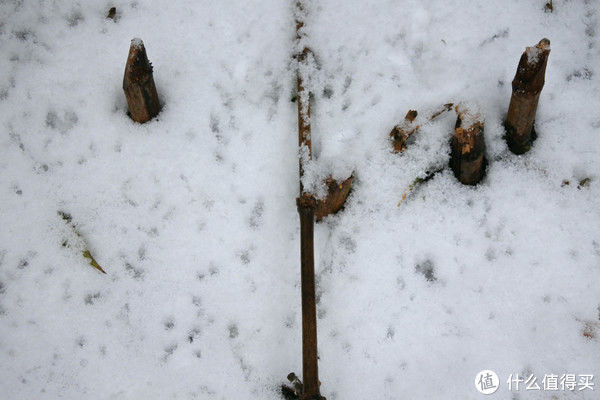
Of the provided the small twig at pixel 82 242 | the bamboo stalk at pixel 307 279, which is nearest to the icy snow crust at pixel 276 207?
the small twig at pixel 82 242

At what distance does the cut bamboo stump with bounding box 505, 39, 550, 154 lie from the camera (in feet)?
6.47

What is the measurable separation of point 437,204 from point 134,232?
1483mm

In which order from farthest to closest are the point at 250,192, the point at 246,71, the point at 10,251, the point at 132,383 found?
the point at 246,71, the point at 250,192, the point at 10,251, the point at 132,383

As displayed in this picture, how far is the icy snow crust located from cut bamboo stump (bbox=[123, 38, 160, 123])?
79 millimetres

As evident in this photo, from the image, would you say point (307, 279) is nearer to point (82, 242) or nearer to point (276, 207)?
point (276, 207)

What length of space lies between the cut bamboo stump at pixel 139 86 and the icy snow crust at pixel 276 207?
79 mm

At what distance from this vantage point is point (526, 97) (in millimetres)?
2123

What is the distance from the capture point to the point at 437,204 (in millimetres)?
2348

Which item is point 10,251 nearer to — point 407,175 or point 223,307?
point 223,307

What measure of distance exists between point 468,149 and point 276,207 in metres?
0.95

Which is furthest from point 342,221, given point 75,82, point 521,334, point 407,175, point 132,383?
point 75,82

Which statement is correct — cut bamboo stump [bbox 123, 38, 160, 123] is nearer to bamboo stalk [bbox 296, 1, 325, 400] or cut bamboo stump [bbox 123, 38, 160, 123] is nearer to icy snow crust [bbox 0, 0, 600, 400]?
icy snow crust [bbox 0, 0, 600, 400]

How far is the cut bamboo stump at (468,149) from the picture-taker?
7.10 ft

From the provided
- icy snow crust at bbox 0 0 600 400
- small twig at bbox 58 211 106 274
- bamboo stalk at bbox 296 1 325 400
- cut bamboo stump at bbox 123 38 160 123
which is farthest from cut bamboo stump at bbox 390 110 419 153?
small twig at bbox 58 211 106 274
